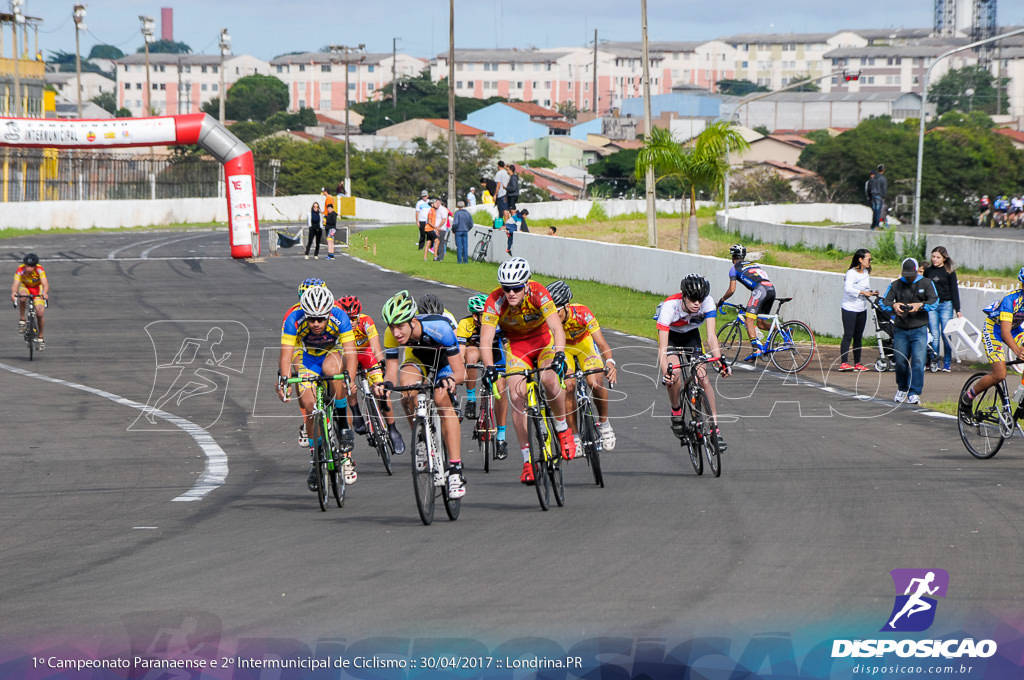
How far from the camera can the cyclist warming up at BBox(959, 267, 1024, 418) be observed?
1198 cm

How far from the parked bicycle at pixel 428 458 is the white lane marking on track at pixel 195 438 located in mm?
2253

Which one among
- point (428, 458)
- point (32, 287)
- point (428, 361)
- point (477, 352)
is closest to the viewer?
point (428, 458)

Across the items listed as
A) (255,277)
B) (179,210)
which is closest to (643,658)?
(255,277)

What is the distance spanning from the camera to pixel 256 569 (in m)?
7.92

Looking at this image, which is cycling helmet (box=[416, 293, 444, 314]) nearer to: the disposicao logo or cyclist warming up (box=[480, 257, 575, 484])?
cyclist warming up (box=[480, 257, 575, 484])

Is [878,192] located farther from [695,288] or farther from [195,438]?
[695,288]

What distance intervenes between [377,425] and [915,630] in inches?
244

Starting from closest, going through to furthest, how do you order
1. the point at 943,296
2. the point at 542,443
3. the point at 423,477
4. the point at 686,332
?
the point at 423,477 → the point at 542,443 → the point at 686,332 → the point at 943,296

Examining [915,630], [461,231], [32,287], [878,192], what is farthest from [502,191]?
[915,630]

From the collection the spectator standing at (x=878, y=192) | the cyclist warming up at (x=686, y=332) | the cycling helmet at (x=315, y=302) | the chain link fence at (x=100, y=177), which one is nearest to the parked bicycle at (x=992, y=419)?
the cyclist warming up at (x=686, y=332)

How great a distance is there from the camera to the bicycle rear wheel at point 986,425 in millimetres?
12172

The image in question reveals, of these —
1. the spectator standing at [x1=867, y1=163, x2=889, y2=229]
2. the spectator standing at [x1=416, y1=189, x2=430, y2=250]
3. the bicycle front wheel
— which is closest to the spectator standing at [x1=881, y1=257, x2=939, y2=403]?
the bicycle front wheel

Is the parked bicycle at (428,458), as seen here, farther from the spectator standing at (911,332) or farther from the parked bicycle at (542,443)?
the spectator standing at (911,332)

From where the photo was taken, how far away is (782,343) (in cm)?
1989
